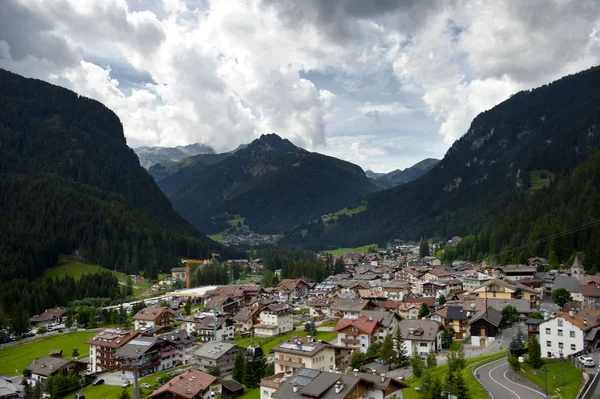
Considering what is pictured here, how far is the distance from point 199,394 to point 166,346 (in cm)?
2404

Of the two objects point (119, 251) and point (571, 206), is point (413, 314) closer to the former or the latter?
point (571, 206)

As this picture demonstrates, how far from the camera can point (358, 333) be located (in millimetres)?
68438

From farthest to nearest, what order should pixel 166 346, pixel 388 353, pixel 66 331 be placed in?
1. pixel 66 331
2. pixel 166 346
3. pixel 388 353

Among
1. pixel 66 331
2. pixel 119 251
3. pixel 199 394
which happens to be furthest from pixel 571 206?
pixel 119 251

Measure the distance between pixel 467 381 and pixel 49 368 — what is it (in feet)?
195

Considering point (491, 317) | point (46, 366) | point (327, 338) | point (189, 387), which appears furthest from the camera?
point (327, 338)

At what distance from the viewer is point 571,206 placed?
407ft

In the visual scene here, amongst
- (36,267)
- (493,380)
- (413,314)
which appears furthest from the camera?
(36,267)

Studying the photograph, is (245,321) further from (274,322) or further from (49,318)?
(49,318)

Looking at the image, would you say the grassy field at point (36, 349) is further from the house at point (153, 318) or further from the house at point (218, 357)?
the house at point (218, 357)

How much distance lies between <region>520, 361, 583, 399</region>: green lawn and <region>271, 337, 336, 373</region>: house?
22427 mm

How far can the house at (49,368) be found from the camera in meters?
70.3

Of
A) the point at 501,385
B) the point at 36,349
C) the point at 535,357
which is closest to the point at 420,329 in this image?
the point at 535,357

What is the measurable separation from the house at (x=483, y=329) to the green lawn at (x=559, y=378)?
17.0 metres
